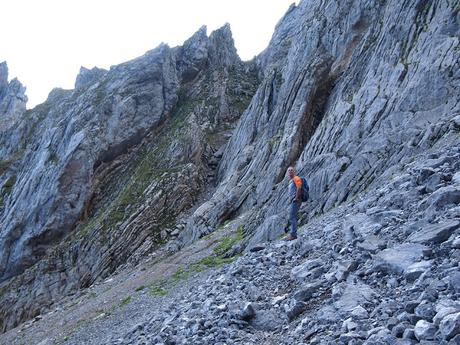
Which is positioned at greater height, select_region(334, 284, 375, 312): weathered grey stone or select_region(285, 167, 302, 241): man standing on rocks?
select_region(285, 167, 302, 241): man standing on rocks

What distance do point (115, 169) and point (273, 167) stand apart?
28.9 meters

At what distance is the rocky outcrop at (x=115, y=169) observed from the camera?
150 ft

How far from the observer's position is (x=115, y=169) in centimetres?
5894

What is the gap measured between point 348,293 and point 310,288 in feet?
4.82

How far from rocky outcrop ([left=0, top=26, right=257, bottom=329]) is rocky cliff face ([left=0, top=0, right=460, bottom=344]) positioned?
224mm

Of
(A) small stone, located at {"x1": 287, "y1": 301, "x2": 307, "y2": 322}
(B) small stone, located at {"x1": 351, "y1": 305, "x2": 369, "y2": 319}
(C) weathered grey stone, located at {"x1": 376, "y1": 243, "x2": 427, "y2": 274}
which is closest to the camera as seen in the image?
(B) small stone, located at {"x1": 351, "y1": 305, "x2": 369, "y2": 319}

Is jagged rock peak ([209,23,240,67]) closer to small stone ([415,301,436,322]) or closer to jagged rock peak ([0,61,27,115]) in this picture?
small stone ([415,301,436,322])

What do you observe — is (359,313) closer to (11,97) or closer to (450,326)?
(450,326)

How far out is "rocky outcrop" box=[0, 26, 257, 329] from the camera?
150 ft

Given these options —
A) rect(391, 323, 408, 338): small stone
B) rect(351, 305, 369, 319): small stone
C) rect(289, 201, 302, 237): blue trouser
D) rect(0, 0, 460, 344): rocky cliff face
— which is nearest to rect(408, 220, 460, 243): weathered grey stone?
rect(0, 0, 460, 344): rocky cliff face

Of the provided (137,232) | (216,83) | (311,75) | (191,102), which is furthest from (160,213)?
(216,83)

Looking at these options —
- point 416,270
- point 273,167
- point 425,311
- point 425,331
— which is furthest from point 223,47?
point 425,331

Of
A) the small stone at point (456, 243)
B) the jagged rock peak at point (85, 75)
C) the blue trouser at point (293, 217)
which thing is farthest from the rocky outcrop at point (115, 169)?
the jagged rock peak at point (85, 75)

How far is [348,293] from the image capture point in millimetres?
9070
